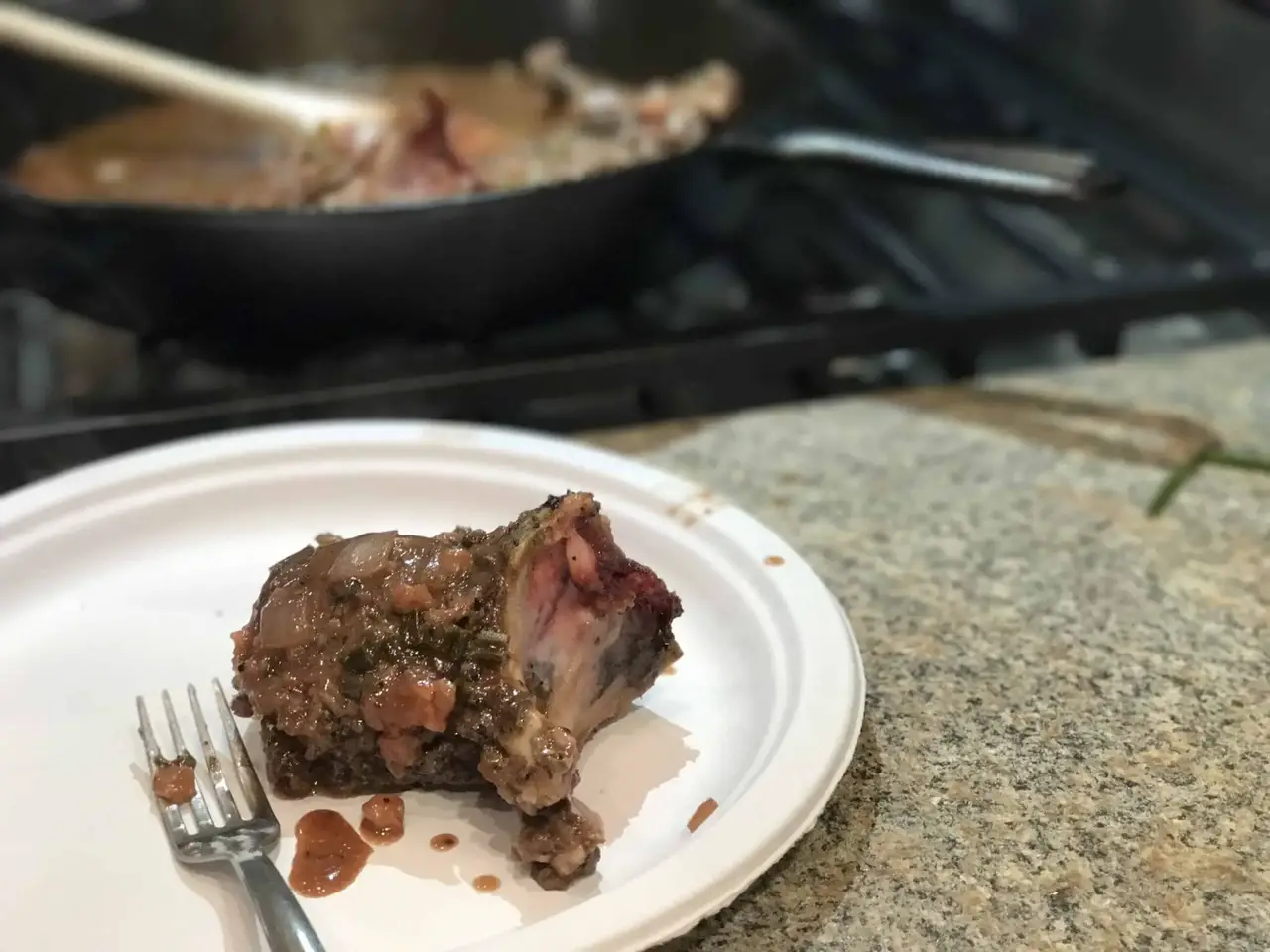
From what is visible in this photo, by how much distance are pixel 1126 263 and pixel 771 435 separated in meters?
0.57

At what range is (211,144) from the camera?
54.1 inches

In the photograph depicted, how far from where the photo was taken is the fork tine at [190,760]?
1.96 feet

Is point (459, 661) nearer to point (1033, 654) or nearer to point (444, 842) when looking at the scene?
point (444, 842)

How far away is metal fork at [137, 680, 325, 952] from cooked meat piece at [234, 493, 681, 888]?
0.08ft

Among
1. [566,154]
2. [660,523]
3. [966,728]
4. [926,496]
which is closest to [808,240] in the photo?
[566,154]

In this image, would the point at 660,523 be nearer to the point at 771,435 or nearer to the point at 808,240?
the point at 771,435

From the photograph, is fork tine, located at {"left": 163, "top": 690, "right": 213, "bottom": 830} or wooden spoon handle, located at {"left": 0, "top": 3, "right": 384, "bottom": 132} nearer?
A: fork tine, located at {"left": 163, "top": 690, "right": 213, "bottom": 830}

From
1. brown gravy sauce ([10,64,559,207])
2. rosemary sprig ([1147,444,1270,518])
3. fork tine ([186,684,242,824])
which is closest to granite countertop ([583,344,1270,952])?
rosemary sprig ([1147,444,1270,518])

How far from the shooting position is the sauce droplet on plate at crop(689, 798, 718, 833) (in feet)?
1.94

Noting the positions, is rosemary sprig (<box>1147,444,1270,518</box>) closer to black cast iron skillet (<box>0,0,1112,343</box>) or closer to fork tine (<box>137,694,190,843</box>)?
black cast iron skillet (<box>0,0,1112,343</box>)

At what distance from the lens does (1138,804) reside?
636 millimetres

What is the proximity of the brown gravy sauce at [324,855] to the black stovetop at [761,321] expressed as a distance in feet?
1.33

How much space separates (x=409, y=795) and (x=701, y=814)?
147 mm

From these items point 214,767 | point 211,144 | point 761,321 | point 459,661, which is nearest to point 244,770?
point 214,767
